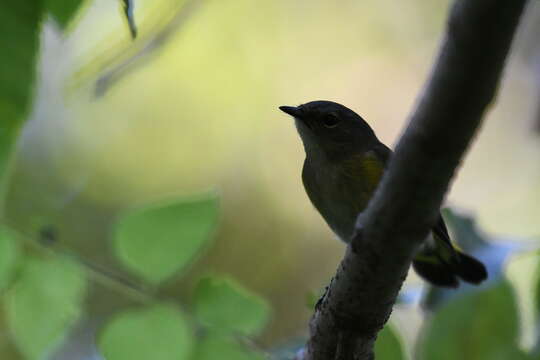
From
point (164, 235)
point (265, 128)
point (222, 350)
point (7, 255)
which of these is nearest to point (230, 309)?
point (222, 350)

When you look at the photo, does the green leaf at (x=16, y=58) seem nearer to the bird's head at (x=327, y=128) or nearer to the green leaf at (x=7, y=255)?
the green leaf at (x=7, y=255)

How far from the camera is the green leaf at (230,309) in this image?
4.75 feet

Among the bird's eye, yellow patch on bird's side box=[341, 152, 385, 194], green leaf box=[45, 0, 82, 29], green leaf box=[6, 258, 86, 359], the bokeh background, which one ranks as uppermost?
green leaf box=[45, 0, 82, 29]

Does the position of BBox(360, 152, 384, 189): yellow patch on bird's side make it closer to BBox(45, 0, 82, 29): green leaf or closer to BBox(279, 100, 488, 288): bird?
BBox(279, 100, 488, 288): bird

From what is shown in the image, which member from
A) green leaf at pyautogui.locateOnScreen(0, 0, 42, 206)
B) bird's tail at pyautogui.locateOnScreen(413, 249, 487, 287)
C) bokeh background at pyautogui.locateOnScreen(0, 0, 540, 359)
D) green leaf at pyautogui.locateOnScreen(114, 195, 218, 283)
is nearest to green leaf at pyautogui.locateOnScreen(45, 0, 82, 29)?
green leaf at pyautogui.locateOnScreen(0, 0, 42, 206)

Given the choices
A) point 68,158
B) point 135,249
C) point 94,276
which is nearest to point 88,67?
point 135,249

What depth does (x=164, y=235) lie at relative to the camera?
1.42 metres

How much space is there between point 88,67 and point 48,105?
3.51 metres

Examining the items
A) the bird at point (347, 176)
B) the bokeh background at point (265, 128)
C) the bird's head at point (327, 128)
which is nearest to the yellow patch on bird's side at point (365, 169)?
Result: the bird at point (347, 176)

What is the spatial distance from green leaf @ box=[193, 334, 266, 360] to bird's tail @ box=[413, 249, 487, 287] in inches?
26.6

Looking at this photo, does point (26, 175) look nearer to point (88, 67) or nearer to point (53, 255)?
point (53, 255)

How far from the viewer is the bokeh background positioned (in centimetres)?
435

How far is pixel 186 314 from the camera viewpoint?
1493 mm

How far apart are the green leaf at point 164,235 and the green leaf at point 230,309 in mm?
77
